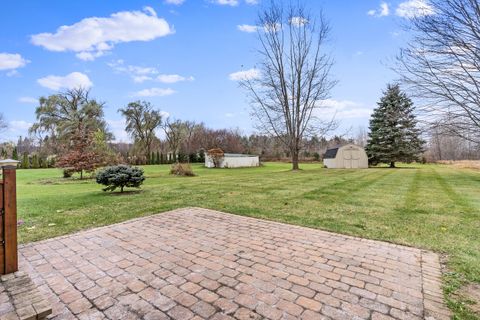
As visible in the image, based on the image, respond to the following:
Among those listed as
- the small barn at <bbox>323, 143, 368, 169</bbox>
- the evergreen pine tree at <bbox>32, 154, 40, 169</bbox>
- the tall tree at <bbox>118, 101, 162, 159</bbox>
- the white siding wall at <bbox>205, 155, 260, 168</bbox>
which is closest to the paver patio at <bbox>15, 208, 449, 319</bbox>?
the small barn at <bbox>323, 143, 368, 169</bbox>

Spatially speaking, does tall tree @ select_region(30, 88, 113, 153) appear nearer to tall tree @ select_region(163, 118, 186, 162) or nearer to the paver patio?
tall tree @ select_region(163, 118, 186, 162)

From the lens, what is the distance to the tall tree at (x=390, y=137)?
81.5 feet

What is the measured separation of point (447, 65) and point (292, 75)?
9596mm

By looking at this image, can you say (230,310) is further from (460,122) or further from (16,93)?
(16,93)

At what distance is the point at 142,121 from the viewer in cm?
3631

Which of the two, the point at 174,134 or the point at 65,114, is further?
the point at 174,134

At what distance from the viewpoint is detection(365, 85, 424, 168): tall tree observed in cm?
2483

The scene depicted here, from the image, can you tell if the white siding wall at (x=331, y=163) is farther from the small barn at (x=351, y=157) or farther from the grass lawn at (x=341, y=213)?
the grass lawn at (x=341, y=213)

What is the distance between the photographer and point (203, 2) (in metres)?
9.30

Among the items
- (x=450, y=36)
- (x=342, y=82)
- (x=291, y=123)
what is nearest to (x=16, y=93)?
(x=291, y=123)

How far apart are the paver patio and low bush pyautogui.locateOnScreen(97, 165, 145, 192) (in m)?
3.74

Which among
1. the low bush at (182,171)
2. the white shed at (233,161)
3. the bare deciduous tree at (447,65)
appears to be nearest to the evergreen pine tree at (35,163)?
the white shed at (233,161)

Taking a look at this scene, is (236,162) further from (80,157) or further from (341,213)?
(341,213)

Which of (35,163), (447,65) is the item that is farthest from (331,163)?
(35,163)
